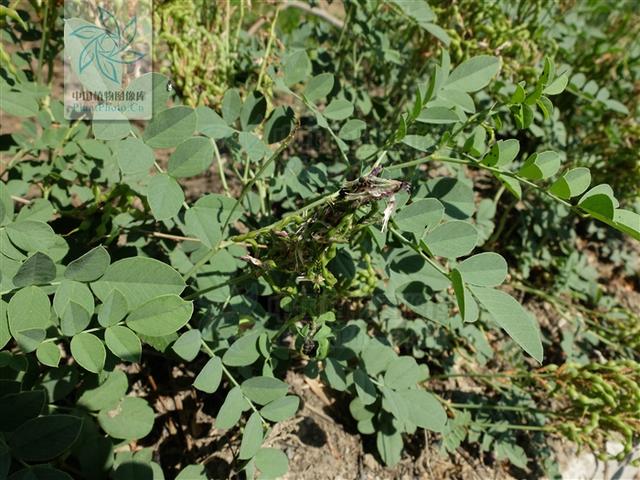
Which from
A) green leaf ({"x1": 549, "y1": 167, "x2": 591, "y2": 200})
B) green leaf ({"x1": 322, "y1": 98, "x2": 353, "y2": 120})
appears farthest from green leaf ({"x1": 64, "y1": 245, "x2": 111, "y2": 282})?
green leaf ({"x1": 549, "y1": 167, "x2": 591, "y2": 200})

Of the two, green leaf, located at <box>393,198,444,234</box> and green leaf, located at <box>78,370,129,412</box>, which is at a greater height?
green leaf, located at <box>393,198,444,234</box>

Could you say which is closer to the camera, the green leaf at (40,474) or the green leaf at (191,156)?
the green leaf at (40,474)

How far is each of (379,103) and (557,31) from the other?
0.70 meters

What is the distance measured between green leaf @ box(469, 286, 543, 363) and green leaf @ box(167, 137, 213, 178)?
49 cm

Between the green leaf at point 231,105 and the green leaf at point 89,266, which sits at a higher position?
the green leaf at point 231,105

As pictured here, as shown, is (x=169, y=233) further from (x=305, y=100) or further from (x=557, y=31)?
(x=557, y=31)

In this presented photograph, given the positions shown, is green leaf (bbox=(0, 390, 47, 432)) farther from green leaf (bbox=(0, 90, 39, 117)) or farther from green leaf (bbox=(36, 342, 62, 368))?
green leaf (bbox=(0, 90, 39, 117))

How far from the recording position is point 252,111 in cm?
109

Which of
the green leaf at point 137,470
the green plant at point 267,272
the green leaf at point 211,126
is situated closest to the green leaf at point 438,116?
the green plant at point 267,272

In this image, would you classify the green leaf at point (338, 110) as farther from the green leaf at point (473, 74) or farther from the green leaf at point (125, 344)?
the green leaf at point (125, 344)

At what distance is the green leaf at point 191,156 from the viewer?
35.8 inches

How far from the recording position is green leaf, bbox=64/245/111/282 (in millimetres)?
786

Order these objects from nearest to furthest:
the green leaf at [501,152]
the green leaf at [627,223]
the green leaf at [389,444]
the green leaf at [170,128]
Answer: the green leaf at [627,223]
the green leaf at [501,152]
the green leaf at [170,128]
the green leaf at [389,444]

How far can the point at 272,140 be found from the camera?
3.73 feet
